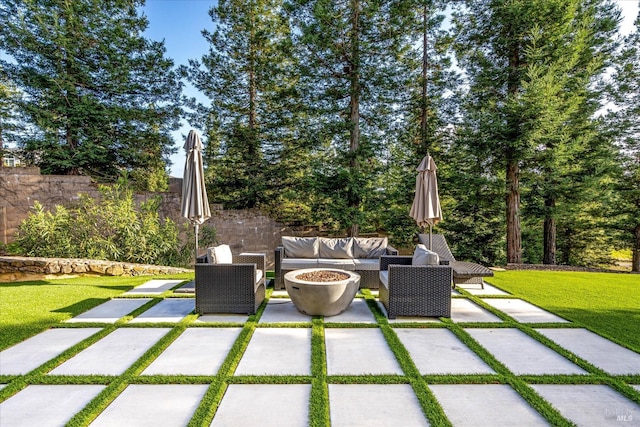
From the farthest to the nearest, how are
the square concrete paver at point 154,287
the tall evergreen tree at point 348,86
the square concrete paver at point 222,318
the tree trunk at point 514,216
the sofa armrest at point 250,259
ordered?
the tall evergreen tree at point 348,86
the tree trunk at point 514,216
the sofa armrest at point 250,259
the square concrete paver at point 154,287
the square concrete paver at point 222,318

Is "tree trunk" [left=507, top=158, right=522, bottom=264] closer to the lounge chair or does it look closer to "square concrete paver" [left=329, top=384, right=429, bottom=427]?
the lounge chair

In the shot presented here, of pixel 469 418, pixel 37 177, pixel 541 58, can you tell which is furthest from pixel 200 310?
pixel 541 58

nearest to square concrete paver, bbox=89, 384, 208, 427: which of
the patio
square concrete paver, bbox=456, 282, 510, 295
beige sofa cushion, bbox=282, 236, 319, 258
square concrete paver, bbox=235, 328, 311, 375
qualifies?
the patio

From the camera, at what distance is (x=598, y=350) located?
3.20 m

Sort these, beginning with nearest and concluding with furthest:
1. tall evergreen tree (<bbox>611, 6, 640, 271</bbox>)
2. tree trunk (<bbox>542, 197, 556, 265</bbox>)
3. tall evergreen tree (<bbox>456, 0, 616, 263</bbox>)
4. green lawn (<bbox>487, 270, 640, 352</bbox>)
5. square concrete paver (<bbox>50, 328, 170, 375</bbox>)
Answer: square concrete paver (<bbox>50, 328, 170, 375</bbox>) → green lawn (<bbox>487, 270, 640, 352</bbox>) → tall evergreen tree (<bbox>456, 0, 616, 263</bbox>) → tall evergreen tree (<bbox>611, 6, 640, 271</bbox>) → tree trunk (<bbox>542, 197, 556, 265</bbox>)

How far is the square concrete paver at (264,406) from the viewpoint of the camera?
2.10m

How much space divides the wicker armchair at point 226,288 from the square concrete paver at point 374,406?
1.97 metres

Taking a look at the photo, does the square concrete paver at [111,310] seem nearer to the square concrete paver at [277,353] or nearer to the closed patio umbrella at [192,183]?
the closed patio umbrella at [192,183]

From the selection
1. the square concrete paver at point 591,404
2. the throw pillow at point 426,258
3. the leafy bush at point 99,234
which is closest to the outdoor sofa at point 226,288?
the throw pillow at point 426,258

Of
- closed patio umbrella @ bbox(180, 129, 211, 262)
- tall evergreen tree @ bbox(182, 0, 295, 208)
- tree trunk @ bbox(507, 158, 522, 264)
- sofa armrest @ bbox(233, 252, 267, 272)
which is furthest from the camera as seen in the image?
tall evergreen tree @ bbox(182, 0, 295, 208)

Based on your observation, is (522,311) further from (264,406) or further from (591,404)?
(264,406)

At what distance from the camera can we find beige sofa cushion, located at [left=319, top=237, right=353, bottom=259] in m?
6.09

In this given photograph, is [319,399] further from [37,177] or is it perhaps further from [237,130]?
[237,130]

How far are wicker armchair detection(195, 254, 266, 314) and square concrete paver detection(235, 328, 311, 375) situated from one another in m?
0.60
